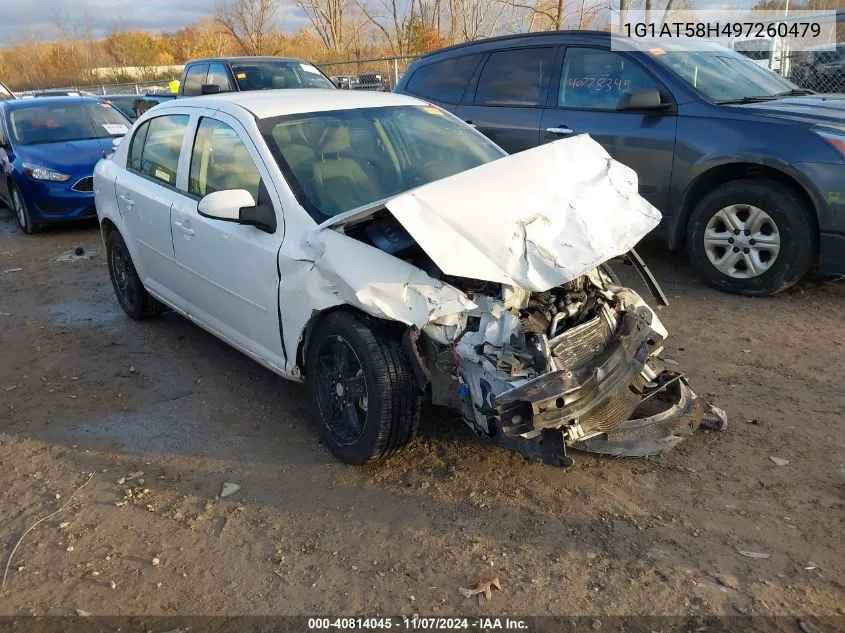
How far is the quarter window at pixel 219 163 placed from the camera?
400 cm

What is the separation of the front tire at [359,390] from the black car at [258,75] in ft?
29.0

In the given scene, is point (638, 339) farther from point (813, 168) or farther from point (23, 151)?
point (23, 151)

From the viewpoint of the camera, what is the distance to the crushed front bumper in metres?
2.91

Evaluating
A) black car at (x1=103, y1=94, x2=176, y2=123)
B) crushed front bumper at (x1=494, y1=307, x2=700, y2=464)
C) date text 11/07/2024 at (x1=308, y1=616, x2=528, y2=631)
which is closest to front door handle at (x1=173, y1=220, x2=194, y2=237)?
crushed front bumper at (x1=494, y1=307, x2=700, y2=464)

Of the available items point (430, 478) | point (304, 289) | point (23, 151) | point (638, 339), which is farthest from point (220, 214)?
point (23, 151)

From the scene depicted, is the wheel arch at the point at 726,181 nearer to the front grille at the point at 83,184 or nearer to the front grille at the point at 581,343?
the front grille at the point at 581,343

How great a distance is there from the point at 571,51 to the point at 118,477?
5.19 metres

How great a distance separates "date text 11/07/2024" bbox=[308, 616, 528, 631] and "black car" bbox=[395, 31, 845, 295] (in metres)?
3.97

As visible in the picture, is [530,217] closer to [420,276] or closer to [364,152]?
[420,276]

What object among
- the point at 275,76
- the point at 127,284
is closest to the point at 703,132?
the point at 127,284

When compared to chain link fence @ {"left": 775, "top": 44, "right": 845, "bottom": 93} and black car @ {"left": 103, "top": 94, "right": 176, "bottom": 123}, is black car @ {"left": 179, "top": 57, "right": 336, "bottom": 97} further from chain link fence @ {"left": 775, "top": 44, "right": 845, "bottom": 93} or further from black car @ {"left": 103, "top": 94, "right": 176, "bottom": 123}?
chain link fence @ {"left": 775, "top": 44, "right": 845, "bottom": 93}

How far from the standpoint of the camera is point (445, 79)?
754cm

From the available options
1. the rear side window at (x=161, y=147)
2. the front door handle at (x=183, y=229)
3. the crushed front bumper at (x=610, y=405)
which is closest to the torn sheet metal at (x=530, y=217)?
the crushed front bumper at (x=610, y=405)

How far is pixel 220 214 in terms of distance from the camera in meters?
3.68
